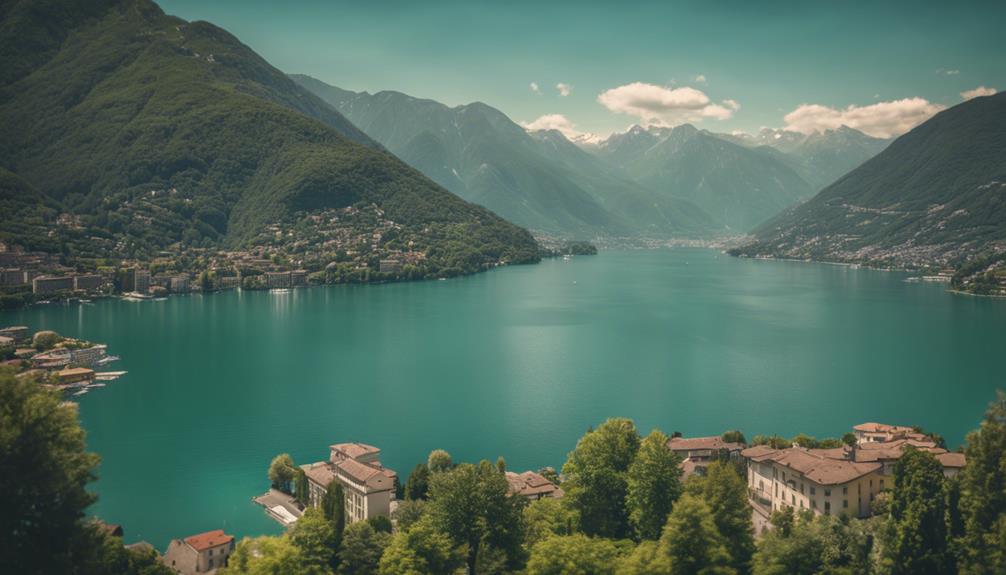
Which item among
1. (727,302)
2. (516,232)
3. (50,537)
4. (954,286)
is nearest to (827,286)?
(954,286)

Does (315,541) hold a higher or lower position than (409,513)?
higher

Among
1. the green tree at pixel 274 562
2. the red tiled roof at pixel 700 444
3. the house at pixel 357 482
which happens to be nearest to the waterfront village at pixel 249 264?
the house at pixel 357 482

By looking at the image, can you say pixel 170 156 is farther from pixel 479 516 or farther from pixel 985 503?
pixel 985 503

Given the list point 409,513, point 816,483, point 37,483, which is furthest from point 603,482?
point 37,483

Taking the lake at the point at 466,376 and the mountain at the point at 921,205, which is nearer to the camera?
the lake at the point at 466,376

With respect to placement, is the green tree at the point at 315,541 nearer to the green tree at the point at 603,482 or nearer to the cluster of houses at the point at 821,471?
the green tree at the point at 603,482
